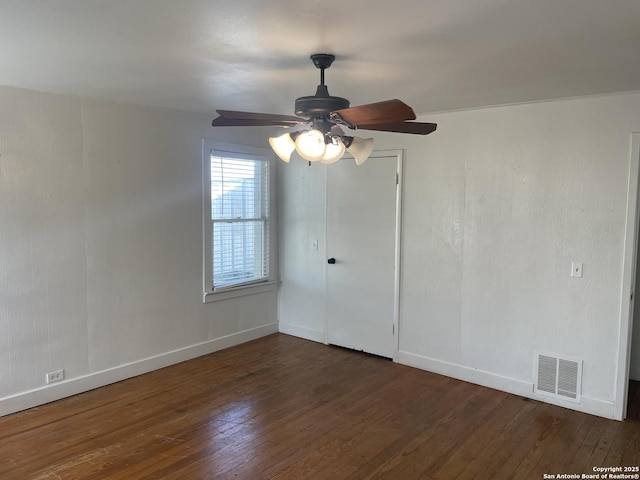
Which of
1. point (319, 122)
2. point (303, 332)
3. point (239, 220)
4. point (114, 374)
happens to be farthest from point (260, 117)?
point (303, 332)

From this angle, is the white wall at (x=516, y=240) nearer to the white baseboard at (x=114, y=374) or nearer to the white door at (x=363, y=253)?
the white door at (x=363, y=253)

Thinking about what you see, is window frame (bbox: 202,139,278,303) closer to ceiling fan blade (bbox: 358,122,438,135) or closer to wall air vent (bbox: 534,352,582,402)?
ceiling fan blade (bbox: 358,122,438,135)

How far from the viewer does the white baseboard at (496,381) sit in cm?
343

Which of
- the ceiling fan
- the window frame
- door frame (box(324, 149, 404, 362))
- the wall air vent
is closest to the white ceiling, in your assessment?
the ceiling fan

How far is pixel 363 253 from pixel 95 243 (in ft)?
8.02

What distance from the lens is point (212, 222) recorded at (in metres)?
4.64

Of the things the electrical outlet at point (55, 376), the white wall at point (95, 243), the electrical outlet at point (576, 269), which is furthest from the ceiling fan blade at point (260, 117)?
the electrical outlet at point (55, 376)

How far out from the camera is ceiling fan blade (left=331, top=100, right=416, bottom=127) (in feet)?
6.48

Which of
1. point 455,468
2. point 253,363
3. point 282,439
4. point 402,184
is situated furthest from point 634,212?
point 253,363

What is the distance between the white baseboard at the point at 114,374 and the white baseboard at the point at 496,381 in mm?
1810

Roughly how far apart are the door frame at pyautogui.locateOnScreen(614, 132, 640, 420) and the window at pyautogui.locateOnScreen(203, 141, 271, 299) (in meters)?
3.38

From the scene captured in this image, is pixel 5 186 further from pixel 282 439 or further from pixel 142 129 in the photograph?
pixel 282 439

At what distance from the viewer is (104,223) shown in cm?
381

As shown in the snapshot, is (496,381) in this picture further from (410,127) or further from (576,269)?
(410,127)
